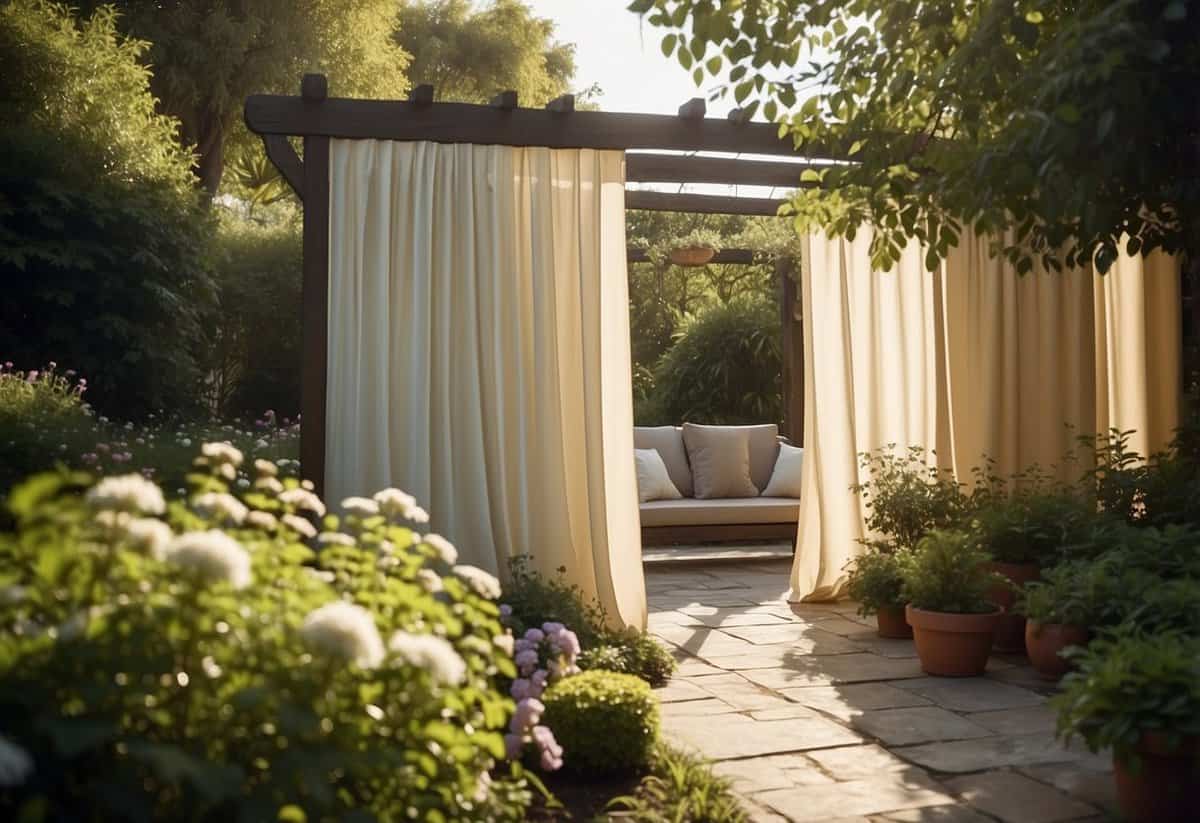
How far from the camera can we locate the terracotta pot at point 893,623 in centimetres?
537

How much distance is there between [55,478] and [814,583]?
5.12 metres

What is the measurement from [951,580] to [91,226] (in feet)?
26.7

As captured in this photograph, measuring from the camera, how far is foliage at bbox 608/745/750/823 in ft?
9.87

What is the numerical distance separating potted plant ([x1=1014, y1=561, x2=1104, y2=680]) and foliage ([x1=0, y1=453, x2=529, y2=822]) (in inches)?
111

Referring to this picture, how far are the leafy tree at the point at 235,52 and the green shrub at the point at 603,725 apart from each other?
11.0 m

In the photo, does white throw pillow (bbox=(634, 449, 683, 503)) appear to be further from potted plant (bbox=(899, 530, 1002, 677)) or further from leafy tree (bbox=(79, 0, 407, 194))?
leafy tree (bbox=(79, 0, 407, 194))

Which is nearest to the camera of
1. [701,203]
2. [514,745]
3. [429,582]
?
[429,582]

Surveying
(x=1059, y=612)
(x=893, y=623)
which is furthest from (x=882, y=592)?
(x=1059, y=612)

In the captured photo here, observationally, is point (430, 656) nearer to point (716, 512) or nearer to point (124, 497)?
point (124, 497)

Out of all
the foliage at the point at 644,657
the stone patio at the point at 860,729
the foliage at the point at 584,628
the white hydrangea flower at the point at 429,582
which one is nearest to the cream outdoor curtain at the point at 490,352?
Answer: the foliage at the point at 584,628

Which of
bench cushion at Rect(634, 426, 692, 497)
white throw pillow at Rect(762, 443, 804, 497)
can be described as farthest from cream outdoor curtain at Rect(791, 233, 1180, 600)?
bench cushion at Rect(634, 426, 692, 497)

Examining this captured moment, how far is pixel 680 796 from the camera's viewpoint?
313 centimetres

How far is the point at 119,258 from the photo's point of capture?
988cm

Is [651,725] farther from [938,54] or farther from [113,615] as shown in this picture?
[938,54]
